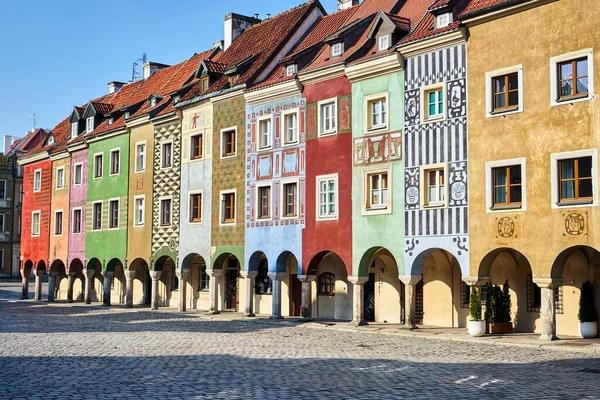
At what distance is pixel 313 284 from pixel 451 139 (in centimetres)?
1062

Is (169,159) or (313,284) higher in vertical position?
(169,159)

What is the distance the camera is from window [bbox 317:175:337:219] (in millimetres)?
29938

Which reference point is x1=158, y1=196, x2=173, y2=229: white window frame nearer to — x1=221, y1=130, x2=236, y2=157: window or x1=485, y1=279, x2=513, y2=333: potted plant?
x1=221, y1=130, x2=236, y2=157: window

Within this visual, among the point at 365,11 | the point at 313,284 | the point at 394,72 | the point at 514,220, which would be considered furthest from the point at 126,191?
the point at 514,220

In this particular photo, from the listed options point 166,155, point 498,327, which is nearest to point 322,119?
point 498,327

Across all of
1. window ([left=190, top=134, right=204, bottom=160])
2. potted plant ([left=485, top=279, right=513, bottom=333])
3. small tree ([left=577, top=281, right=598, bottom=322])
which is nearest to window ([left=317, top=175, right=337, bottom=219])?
potted plant ([left=485, top=279, right=513, bottom=333])

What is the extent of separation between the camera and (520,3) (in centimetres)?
2355

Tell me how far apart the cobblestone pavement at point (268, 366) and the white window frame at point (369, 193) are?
4372 millimetres

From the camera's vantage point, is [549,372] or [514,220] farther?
[514,220]

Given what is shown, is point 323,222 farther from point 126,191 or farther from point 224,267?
point 126,191

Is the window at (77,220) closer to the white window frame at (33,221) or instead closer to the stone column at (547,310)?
the white window frame at (33,221)

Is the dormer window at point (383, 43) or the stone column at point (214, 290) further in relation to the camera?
the stone column at point (214, 290)

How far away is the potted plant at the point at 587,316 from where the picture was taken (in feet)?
77.2

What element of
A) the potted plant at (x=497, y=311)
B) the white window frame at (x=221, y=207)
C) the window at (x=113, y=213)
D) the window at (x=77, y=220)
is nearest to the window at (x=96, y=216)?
the window at (x=113, y=213)
